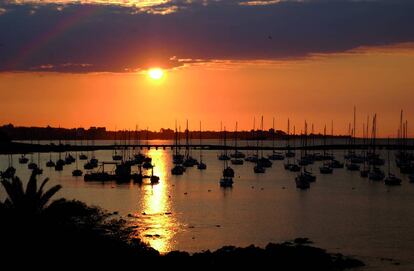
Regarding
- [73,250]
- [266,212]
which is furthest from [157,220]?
[73,250]

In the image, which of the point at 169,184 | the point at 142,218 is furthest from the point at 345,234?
the point at 169,184

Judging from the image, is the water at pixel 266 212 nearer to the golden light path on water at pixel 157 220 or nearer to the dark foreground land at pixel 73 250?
the golden light path on water at pixel 157 220

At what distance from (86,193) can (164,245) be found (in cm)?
5076

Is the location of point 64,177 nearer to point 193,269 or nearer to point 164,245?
point 164,245

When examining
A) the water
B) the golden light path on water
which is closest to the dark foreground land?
the golden light path on water

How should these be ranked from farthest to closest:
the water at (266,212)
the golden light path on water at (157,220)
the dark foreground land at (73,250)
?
the water at (266,212) → the golden light path on water at (157,220) → the dark foreground land at (73,250)

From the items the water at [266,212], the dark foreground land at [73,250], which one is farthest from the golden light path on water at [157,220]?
the dark foreground land at [73,250]

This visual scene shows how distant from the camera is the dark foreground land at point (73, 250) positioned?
35906 mm

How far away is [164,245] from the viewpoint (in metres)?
59.5

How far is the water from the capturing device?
6144 cm

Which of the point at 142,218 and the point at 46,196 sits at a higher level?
the point at 46,196

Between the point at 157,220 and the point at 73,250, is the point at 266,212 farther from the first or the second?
the point at 73,250

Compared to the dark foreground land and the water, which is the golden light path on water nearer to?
the water

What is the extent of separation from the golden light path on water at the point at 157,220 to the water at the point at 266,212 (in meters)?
0.08
